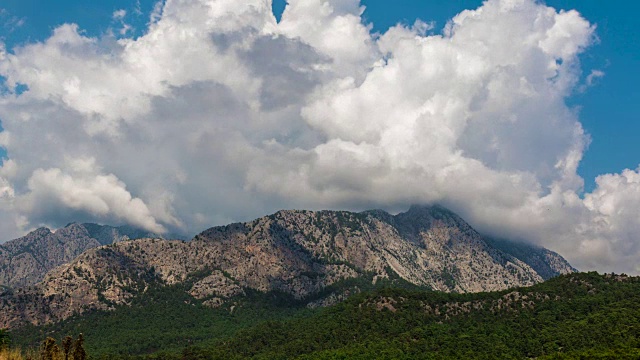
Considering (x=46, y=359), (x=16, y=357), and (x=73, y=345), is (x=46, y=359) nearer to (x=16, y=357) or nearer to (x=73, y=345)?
(x=73, y=345)

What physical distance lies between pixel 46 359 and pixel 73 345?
3838mm

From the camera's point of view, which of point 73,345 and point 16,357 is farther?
point 16,357

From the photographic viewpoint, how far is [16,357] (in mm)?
82500

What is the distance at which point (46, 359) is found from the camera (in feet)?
233

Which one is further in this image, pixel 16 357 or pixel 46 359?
pixel 16 357

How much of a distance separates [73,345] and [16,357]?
1793 cm

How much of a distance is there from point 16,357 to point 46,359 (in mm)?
16964

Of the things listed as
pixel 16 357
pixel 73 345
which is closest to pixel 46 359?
pixel 73 345

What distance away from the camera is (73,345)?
73250 mm
